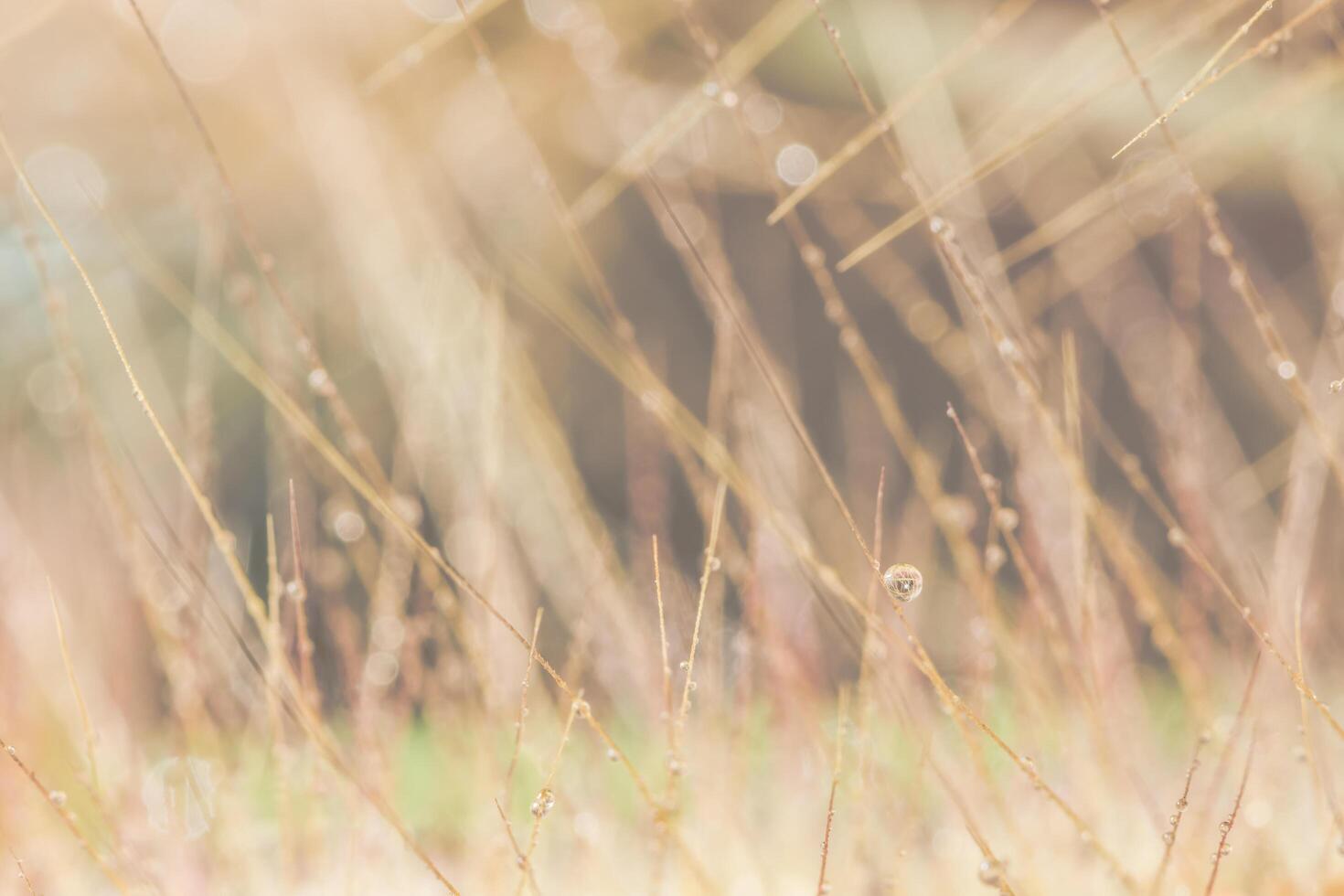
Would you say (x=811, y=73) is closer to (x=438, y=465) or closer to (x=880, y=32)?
(x=880, y=32)

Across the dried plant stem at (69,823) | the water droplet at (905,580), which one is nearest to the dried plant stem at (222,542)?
the dried plant stem at (69,823)

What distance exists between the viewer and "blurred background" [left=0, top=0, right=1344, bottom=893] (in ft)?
2.31

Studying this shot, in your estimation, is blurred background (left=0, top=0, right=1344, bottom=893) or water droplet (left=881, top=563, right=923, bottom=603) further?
blurred background (left=0, top=0, right=1344, bottom=893)

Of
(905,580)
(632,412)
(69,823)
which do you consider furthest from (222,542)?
(632,412)

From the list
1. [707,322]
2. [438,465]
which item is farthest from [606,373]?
[438,465]

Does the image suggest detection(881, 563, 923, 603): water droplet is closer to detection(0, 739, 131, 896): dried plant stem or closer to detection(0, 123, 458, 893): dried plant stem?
detection(0, 123, 458, 893): dried plant stem

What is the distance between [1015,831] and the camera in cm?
50

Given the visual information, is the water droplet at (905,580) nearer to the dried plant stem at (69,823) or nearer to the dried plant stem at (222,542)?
the dried plant stem at (222,542)

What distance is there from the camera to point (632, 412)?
1.22 m

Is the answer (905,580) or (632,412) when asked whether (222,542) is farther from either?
(632,412)

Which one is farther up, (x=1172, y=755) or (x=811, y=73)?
(x=811, y=73)

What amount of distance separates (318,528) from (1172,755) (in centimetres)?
80

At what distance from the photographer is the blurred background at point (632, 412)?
0.70 m

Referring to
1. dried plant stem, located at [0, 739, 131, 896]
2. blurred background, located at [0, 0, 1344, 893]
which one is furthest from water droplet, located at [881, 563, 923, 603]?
dried plant stem, located at [0, 739, 131, 896]
